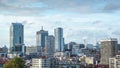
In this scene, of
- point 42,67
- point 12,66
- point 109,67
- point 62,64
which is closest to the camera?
point 12,66

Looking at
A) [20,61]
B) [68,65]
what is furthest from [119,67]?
[20,61]

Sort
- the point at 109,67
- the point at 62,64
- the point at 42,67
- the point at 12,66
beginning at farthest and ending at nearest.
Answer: the point at 109,67, the point at 62,64, the point at 42,67, the point at 12,66

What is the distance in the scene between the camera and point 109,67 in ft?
538

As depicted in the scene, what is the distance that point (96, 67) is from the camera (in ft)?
539

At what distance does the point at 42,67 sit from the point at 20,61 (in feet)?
168

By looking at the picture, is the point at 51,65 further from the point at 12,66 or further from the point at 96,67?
the point at 12,66

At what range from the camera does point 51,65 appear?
142 m

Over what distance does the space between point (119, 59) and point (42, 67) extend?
27.2 meters

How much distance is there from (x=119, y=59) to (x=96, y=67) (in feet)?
41.3

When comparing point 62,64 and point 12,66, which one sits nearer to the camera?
point 12,66

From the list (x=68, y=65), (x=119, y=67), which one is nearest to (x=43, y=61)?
(x=68, y=65)

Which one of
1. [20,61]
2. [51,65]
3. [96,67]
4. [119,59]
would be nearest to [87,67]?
[96,67]

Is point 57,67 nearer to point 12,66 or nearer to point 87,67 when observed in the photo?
point 87,67

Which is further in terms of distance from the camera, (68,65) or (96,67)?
(96,67)
